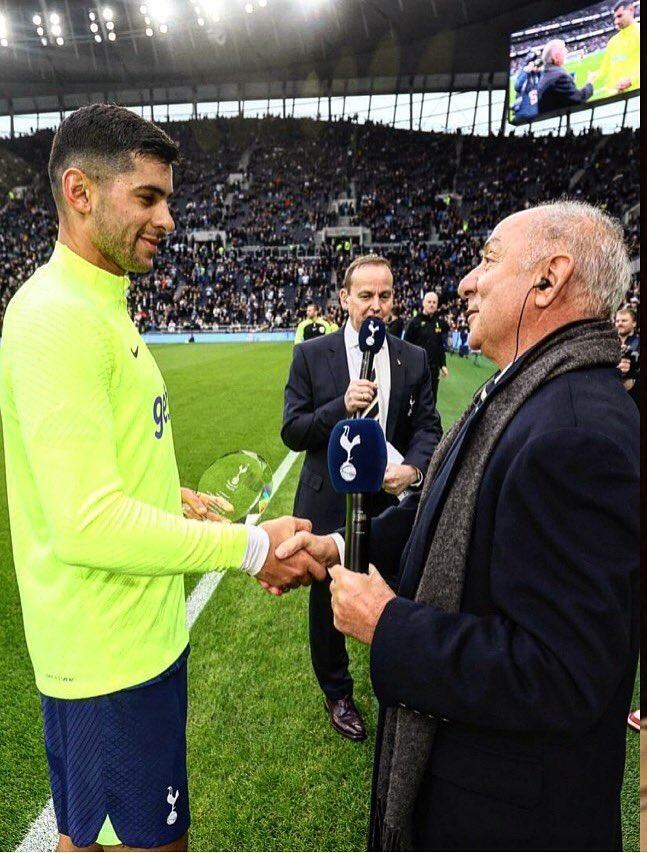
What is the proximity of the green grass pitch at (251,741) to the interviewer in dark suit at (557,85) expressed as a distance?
36677mm

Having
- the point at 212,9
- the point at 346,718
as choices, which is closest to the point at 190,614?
the point at 346,718

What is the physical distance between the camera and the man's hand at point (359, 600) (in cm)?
134

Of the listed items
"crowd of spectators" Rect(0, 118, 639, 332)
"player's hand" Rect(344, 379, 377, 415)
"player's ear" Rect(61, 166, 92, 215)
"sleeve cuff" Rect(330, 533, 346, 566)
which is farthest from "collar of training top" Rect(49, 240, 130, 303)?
"crowd of spectators" Rect(0, 118, 639, 332)

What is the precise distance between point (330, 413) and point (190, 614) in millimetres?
2055

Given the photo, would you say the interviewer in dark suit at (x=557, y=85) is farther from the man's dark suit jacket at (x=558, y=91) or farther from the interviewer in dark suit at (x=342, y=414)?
the interviewer in dark suit at (x=342, y=414)

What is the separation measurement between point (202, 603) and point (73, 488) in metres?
3.28

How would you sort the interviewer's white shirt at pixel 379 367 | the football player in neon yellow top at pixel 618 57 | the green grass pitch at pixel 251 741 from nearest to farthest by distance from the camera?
1. the green grass pitch at pixel 251 741
2. the interviewer's white shirt at pixel 379 367
3. the football player in neon yellow top at pixel 618 57

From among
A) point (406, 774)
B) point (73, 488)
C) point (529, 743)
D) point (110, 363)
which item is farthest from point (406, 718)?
point (110, 363)

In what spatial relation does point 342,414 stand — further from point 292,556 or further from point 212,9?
point 212,9

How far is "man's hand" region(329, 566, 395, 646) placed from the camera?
1.34m

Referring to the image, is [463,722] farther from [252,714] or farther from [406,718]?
[252,714]

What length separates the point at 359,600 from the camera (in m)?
1.35

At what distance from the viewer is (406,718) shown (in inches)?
55.6


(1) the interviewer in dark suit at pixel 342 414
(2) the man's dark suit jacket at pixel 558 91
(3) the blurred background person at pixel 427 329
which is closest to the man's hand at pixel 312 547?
(1) the interviewer in dark suit at pixel 342 414
